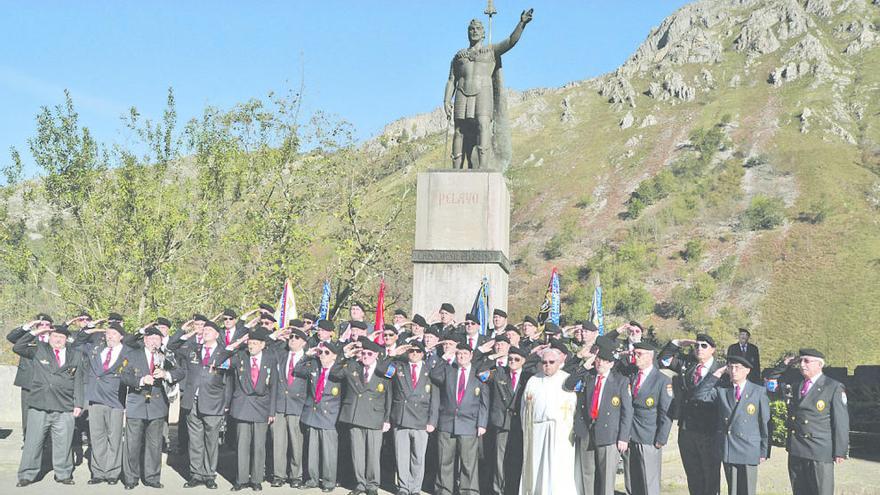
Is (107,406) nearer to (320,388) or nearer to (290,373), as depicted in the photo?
(290,373)

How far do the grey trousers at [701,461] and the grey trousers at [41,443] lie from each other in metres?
6.86

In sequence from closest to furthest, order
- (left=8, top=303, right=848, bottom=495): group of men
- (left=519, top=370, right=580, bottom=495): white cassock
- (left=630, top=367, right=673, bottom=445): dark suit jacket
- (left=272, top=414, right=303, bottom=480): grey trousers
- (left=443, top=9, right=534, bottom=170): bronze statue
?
(left=519, top=370, right=580, bottom=495): white cassock
(left=630, top=367, right=673, bottom=445): dark suit jacket
(left=8, top=303, right=848, bottom=495): group of men
(left=272, top=414, right=303, bottom=480): grey trousers
(left=443, top=9, right=534, bottom=170): bronze statue

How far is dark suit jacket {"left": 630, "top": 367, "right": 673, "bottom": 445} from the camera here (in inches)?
338

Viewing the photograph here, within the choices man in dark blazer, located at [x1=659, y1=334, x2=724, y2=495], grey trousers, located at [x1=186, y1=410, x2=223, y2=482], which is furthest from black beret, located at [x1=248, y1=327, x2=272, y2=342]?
man in dark blazer, located at [x1=659, y1=334, x2=724, y2=495]

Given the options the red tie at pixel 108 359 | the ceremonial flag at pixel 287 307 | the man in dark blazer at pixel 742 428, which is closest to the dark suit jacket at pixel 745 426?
the man in dark blazer at pixel 742 428

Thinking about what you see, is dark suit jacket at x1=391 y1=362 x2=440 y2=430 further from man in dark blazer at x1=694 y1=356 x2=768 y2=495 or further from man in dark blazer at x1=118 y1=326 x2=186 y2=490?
man in dark blazer at x1=694 y1=356 x2=768 y2=495

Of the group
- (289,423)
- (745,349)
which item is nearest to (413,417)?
(289,423)

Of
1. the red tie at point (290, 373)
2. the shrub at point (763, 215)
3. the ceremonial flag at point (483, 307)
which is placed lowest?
the red tie at point (290, 373)

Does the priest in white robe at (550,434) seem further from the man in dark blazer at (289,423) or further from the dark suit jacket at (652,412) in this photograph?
the man in dark blazer at (289,423)

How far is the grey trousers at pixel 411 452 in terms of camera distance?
384 inches

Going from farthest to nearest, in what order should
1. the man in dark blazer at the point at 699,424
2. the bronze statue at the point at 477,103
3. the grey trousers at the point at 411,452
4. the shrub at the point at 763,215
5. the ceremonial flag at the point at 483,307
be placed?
the shrub at the point at 763,215 < the bronze statue at the point at 477,103 < the ceremonial flag at the point at 483,307 < the grey trousers at the point at 411,452 < the man in dark blazer at the point at 699,424

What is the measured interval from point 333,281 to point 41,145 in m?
8.84

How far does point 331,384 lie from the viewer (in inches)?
397

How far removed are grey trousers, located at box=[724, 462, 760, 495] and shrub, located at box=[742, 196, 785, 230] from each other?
66.1 meters
